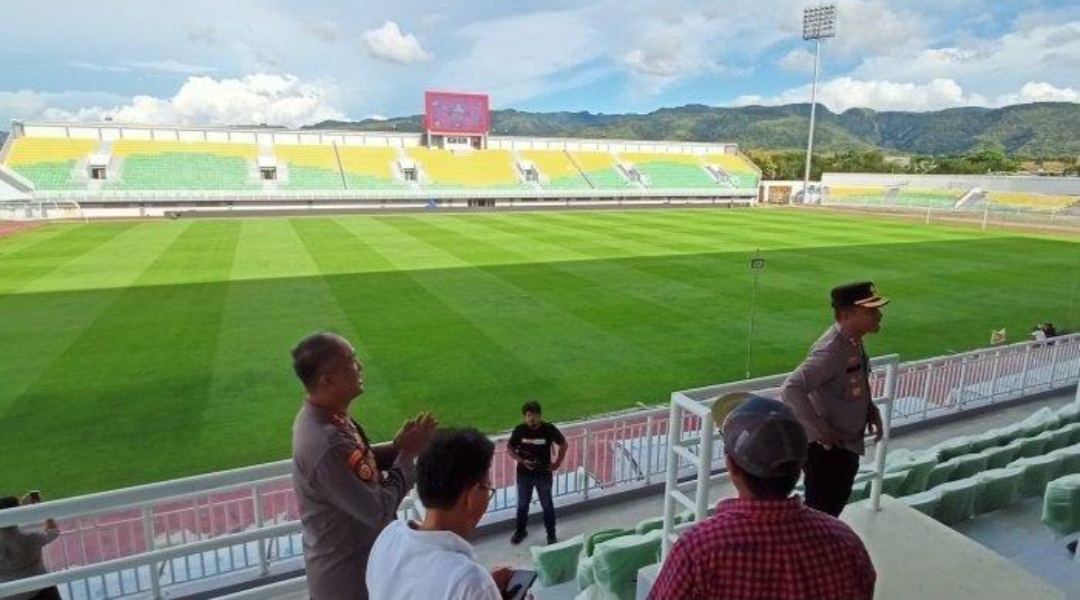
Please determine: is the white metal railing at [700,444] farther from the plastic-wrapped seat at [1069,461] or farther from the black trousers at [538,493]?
the plastic-wrapped seat at [1069,461]

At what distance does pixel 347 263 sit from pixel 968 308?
1649 centimetres

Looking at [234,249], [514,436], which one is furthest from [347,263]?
[514,436]

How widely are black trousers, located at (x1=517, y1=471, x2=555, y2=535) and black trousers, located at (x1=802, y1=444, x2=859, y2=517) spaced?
7.35 feet

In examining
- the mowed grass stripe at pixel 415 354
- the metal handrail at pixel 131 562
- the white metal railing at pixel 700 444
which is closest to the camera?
the white metal railing at pixel 700 444

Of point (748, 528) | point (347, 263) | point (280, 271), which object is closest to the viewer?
point (748, 528)

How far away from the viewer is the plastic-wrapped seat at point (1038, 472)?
4152mm

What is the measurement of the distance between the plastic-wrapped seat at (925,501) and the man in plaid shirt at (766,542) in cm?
259

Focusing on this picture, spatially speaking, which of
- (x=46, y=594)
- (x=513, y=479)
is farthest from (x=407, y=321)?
(x=46, y=594)

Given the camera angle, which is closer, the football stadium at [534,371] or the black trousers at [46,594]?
the black trousers at [46,594]

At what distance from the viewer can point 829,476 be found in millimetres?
2918

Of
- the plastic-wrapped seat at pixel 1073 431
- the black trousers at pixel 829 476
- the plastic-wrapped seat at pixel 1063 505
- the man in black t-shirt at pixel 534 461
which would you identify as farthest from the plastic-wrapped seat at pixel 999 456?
the man in black t-shirt at pixel 534 461

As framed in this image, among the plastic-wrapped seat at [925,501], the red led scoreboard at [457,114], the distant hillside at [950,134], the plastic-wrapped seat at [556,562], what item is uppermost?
the distant hillside at [950,134]

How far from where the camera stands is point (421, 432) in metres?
2.34

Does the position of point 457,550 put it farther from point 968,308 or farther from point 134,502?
point 968,308
